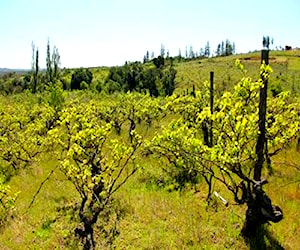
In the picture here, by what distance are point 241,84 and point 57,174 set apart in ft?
32.4

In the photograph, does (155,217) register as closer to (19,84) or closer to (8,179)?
(8,179)

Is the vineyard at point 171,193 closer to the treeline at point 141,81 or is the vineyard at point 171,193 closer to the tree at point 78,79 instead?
the treeline at point 141,81

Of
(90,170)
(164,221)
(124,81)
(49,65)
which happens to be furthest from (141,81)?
(164,221)

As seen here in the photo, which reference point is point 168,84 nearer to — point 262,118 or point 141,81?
point 141,81

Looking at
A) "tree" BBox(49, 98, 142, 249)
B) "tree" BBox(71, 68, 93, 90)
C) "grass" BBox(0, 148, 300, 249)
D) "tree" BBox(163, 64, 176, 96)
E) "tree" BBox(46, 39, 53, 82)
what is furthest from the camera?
"tree" BBox(46, 39, 53, 82)

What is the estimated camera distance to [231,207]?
1009 cm

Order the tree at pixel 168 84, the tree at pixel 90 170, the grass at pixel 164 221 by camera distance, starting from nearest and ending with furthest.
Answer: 1. the grass at pixel 164 221
2. the tree at pixel 90 170
3. the tree at pixel 168 84

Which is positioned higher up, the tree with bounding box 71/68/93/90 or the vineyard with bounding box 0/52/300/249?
the tree with bounding box 71/68/93/90

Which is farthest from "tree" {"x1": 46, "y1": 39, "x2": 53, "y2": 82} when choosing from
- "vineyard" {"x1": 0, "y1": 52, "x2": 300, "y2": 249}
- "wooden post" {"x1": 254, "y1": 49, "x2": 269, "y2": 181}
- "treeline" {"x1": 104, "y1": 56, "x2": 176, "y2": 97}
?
"wooden post" {"x1": 254, "y1": 49, "x2": 269, "y2": 181}

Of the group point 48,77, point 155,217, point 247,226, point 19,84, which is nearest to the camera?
point 247,226

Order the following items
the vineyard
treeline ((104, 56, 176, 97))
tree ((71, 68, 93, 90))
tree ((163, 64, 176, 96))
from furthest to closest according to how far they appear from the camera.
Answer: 1. tree ((71, 68, 93, 90))
2. tree ((163, 64, 176, 96))
3. treeline ((104, 56, 176, 97))
4. the vineyard

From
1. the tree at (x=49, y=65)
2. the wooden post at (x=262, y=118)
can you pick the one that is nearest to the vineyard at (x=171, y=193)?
the wooden post at (x=262, y=118)

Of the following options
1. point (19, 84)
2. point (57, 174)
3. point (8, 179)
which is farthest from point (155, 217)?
point (19, 84)

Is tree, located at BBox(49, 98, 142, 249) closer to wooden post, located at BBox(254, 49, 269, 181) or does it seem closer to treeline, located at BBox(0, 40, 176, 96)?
wooden post, located at BBox(254, 49, 269, 181)
